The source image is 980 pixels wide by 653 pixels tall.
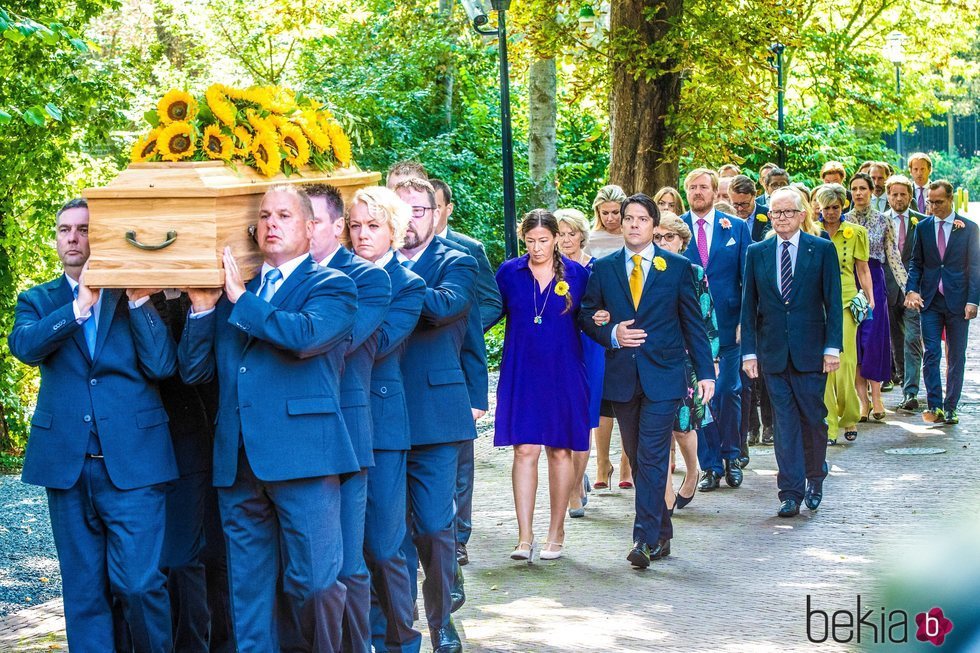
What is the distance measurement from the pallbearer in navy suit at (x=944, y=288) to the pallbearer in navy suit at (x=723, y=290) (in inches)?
132

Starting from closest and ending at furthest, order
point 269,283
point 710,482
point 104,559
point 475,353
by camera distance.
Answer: point 269,283 < point 104,559 < point 475,353 < point 710,482

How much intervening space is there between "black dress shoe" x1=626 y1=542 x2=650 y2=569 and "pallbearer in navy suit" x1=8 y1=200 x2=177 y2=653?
131 inches

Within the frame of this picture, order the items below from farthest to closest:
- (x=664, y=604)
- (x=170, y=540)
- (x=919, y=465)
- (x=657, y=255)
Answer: (x=919, y=465) < (x=657, y=255) < (x=664, y=604) < (x=170, y=540)

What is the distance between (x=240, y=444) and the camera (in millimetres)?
5688

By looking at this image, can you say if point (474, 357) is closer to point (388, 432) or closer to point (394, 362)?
point (394, 362)

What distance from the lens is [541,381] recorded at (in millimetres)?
8734

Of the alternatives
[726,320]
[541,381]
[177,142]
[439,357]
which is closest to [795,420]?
[726,320]

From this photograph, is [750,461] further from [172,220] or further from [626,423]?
[172,220]

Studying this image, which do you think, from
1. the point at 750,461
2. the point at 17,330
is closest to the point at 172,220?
the point at 17,330

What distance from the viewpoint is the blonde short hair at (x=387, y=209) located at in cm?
652

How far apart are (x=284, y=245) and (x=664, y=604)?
320 cm

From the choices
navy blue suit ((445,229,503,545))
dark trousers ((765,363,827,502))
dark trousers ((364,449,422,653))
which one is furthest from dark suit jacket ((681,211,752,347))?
dark trousers ((364,449,422,653))

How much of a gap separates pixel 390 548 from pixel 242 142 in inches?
76.2

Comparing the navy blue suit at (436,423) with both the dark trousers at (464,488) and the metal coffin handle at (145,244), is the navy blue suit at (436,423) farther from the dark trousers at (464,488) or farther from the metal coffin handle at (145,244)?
the metal coffin handle at (145,244)
